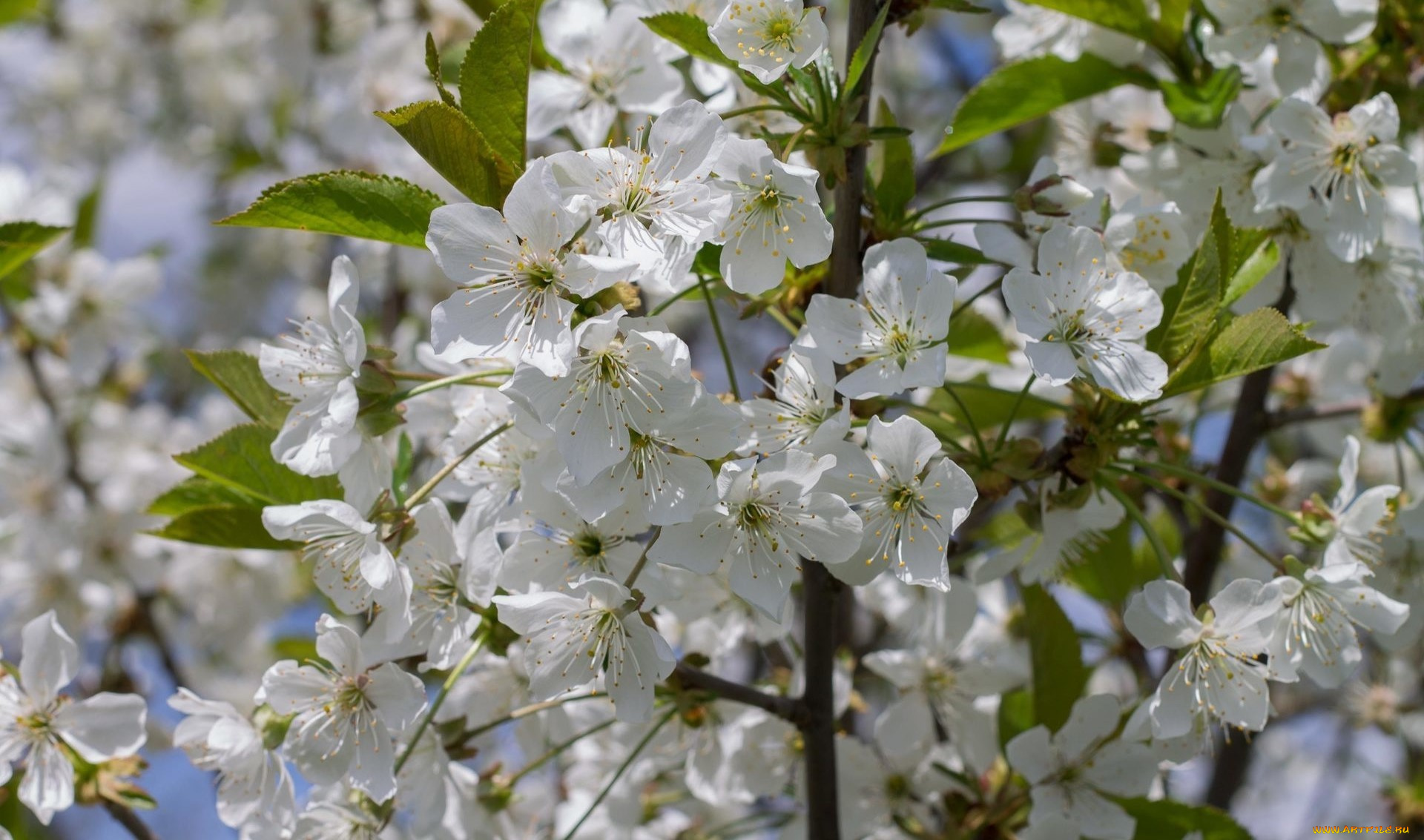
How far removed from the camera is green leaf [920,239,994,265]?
1.60m

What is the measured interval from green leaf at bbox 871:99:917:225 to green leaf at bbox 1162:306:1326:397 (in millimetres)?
426

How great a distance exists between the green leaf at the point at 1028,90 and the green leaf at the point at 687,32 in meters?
0.47

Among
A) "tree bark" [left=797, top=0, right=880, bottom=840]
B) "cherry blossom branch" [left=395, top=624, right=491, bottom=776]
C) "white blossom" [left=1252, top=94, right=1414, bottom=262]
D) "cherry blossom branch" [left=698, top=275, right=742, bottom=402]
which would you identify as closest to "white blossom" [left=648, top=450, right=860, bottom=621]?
"cherry blossom branch" [left=698, top=275, right=742, bottom=402]

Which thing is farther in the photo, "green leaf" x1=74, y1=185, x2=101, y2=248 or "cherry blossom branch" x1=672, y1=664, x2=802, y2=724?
"green leaf" x1=74, y1=185, x2=101, y2=248

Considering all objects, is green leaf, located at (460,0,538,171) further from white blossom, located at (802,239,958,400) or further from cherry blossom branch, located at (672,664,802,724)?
cherry blossom branch, located at (672,664,802,724)

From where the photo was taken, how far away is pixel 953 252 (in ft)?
5.30

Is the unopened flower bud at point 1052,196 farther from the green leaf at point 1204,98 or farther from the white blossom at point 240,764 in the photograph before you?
the white blossom at point 240,764

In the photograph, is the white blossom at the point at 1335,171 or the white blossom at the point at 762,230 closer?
the white blossom at the point at 762,230

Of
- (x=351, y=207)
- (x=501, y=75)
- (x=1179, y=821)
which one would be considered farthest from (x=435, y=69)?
(x=1179, y=821)

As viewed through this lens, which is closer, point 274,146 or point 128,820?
point 128,820

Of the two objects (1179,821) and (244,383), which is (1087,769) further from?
(244,383)

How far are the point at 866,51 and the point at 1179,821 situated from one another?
4.19 ft

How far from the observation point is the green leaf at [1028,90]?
1909 millimetres

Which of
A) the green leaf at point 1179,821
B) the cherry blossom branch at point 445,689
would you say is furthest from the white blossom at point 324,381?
the green leaf at point 1179,821
